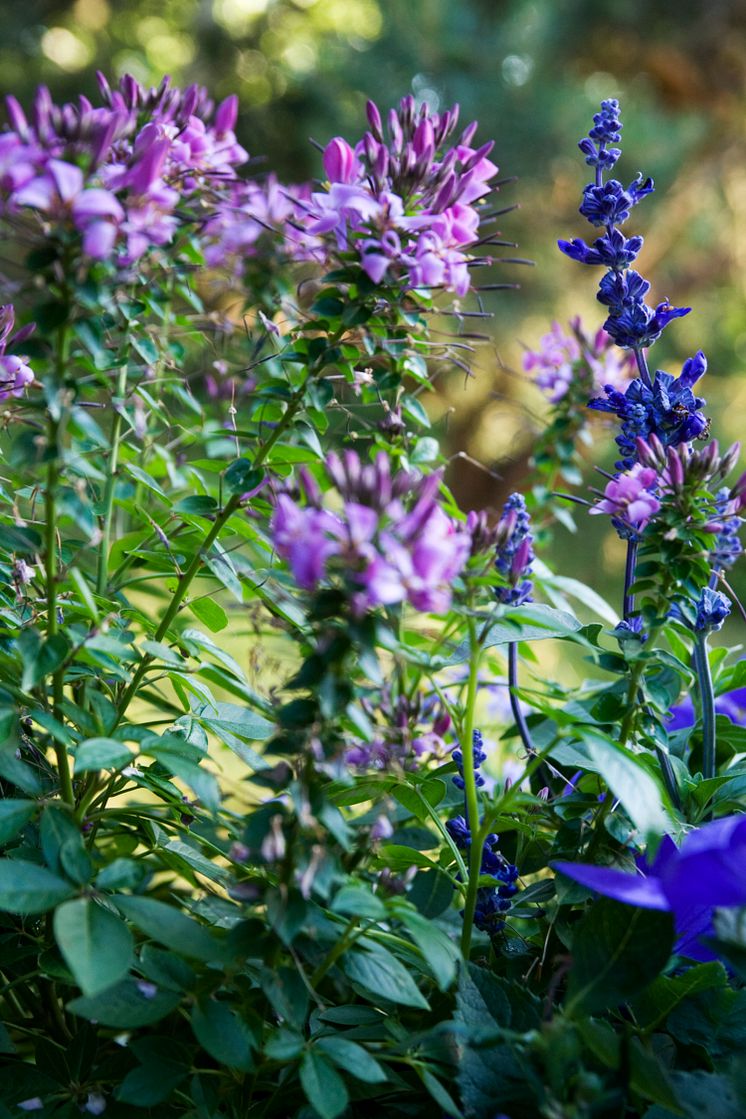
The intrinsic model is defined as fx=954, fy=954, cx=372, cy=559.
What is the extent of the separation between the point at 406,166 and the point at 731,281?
307cm

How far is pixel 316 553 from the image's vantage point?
9.8 inches

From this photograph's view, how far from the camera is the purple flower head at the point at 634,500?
333 millimetres

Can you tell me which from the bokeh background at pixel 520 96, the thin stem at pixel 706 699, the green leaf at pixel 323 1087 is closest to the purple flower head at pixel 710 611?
the thin stem at pixel 706 699

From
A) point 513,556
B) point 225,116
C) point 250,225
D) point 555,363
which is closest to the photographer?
point 513,556

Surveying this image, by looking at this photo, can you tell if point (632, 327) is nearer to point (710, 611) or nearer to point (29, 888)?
point (710, 611)

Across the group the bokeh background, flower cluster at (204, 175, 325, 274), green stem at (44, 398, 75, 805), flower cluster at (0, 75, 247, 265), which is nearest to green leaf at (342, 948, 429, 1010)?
green stem at (44, 398, 75, 805)

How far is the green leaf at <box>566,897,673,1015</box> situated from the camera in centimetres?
29

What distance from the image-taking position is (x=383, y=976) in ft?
0.99

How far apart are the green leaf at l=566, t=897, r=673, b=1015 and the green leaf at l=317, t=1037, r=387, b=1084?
0.20 feet

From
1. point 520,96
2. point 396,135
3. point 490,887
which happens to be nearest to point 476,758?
point 490,887

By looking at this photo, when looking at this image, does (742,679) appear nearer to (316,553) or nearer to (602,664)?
(602,664)

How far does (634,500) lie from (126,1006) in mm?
238

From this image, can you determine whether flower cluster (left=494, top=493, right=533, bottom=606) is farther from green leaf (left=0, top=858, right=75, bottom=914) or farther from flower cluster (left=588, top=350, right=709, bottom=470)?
green leaf (left=0, top=858, right=75, bottom=914)

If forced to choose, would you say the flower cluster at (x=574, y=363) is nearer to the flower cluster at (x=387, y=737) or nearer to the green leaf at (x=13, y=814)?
the flower cluster at (x=387, y=737)
